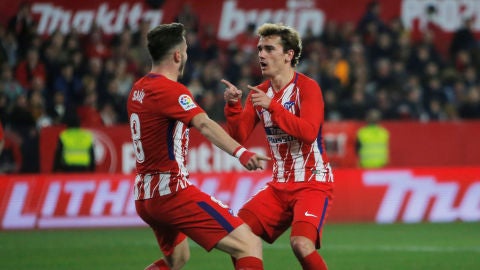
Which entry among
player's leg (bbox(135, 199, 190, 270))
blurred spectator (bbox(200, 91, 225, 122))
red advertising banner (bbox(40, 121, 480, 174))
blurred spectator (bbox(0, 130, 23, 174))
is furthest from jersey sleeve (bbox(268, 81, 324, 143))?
blurred spectator (bbox(200, 91, 225, 122))

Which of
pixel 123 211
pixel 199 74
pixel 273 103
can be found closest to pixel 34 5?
pixel 199 74

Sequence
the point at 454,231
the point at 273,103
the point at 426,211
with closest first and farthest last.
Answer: the point at 273,103 → the point at 454,231 → the point at 426,211

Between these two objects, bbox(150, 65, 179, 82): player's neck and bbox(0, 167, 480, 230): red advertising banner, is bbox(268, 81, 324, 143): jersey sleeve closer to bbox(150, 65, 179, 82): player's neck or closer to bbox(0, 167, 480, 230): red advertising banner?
bbox(150, 65, 179, 82): player's neck

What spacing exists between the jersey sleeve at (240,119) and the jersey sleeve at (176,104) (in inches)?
45.1

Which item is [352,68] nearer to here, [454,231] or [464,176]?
[464,176]

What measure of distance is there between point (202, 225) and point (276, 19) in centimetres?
1632

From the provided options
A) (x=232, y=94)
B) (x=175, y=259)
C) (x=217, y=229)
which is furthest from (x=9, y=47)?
(x=217, y=229)

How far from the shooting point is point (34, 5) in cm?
2162

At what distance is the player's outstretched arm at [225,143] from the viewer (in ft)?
21.9

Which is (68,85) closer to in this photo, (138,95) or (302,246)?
(138,95)

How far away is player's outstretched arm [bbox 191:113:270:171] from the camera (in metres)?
6.66

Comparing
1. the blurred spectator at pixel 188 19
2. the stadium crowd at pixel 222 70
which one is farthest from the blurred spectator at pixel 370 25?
the blurred spectator at pixel 188 19

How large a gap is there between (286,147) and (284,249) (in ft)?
16.2

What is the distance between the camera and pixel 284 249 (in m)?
12.7
